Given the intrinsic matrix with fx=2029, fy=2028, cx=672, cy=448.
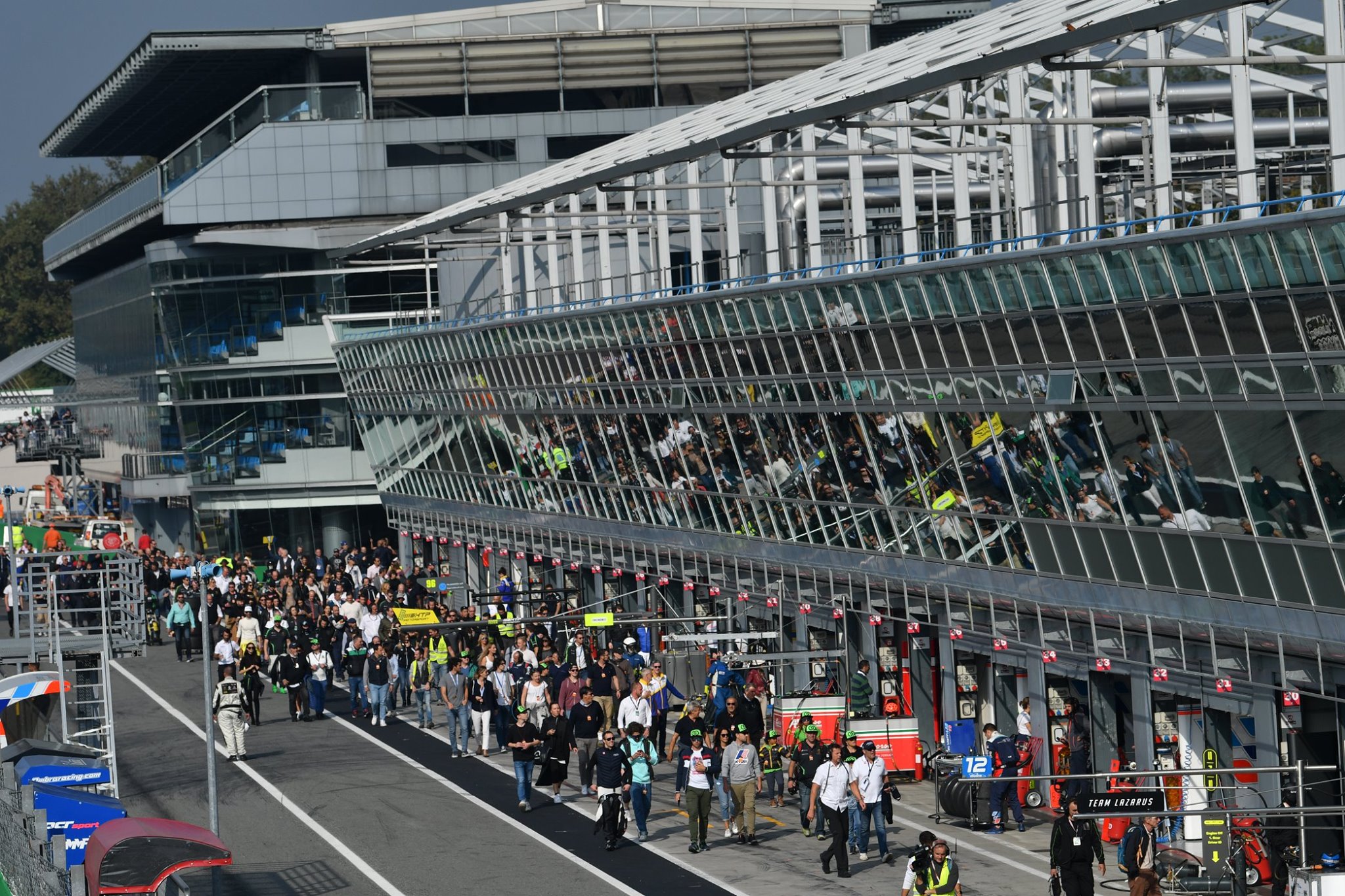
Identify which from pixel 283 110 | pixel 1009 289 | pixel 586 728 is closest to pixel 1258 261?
pixel 1009 289

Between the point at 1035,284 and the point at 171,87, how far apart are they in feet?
180

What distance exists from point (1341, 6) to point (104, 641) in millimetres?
16758

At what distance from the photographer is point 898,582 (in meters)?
29.9

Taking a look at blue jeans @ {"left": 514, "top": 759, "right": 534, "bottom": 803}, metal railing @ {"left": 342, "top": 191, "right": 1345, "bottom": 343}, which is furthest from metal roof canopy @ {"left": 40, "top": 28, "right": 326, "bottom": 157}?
blue jeans @ {"left": 514, "top": 759, "right": 534, "bottom": 803}

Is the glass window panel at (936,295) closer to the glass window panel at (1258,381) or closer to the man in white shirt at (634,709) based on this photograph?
the glass window panel at (1258,381)

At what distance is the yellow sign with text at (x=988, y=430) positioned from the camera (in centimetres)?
2639

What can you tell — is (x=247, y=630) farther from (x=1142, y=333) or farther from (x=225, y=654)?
(x=1142, y=333)

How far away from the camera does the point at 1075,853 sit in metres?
18.4

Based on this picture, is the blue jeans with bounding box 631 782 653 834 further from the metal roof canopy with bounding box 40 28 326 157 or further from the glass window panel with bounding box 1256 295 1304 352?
the metal roof canopy with bounding box 40 28 326 157

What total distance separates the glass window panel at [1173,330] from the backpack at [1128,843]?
5.29 metres

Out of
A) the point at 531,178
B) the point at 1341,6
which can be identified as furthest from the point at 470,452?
the point at 1341,6

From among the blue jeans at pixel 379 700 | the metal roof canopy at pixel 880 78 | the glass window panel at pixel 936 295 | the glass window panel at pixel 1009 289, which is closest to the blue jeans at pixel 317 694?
the blue jeans at pixel 379 700

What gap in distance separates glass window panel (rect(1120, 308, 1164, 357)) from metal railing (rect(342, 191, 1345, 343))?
94 centimetres

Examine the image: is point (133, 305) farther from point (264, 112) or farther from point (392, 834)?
point (392, 834)
